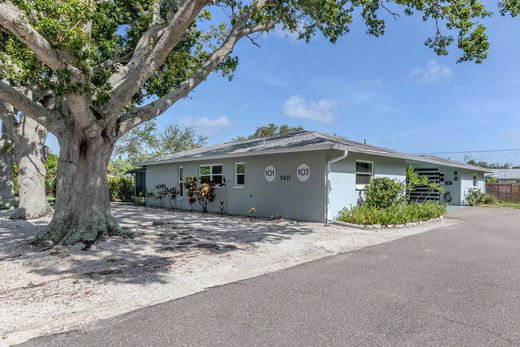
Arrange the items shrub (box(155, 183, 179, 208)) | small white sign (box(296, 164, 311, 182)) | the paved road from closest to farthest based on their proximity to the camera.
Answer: the paved road
small white sign (box(296, 164, 311, 182))
shrub (box(155, 183, 179, 208))

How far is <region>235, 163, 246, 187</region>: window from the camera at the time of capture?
14091 millimetres

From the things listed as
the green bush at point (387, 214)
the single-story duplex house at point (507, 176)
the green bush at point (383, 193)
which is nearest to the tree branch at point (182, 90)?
the green bush at point (387, 214)

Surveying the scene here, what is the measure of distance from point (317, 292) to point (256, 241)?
3672 millimetres

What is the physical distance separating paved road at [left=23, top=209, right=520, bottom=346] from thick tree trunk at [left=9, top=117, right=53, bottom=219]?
11.0 m

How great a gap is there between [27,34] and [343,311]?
20.2 feet

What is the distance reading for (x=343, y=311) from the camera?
12.7 ft

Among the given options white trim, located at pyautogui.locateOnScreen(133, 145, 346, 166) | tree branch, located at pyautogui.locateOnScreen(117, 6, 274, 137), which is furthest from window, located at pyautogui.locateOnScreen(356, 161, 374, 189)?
tree branch, located at pyautogui.locateOnScreen(117, 6, 274, 137)

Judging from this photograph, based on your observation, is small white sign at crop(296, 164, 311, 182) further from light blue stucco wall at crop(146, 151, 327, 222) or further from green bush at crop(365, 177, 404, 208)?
green bush at crop(365, 177, 404, 208)

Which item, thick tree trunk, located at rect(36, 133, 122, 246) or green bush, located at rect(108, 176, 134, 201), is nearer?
thick tree trunk, located at rect(36, 133, 122, 246)

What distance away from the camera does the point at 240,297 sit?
4.34 meters

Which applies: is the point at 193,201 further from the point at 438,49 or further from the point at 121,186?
the point at 438,49

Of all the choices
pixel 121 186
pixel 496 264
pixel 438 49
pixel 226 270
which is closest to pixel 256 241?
pixel 226 270

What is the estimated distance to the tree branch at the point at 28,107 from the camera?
674 centimetres

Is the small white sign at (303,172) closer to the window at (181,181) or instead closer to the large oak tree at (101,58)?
the large oak tree at (101,58)
